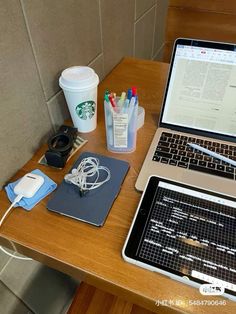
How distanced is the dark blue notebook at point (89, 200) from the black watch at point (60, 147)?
0.07m

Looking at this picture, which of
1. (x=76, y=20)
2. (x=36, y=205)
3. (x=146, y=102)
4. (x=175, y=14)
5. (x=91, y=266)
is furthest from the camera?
(x=175, y=14)

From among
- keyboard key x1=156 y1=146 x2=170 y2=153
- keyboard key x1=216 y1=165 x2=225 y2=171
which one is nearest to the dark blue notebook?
keyboard key x1=156 y1=146 x2=170 y2=153

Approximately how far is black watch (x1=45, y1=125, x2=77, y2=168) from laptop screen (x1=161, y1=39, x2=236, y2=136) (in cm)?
27

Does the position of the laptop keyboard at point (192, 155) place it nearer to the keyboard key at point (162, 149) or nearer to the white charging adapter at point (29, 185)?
the keyboard key at point (162, 149)

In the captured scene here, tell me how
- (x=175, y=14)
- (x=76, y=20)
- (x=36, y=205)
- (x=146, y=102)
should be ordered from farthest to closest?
(x=175, y=14) → (x=146, y=102) → (x=76, y=20) → (x=36, y=205)

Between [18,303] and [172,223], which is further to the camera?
[18,303]

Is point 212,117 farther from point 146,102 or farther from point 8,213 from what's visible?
point 8,213

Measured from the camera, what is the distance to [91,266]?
1.58 ft

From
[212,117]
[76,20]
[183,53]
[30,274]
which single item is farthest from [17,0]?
[30,274]

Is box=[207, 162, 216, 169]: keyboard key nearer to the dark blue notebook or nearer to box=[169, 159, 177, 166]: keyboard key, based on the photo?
box=[169, 159, 177, 166]: keyboard key

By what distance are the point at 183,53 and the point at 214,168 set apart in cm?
29

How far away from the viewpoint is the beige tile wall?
554 millimetres

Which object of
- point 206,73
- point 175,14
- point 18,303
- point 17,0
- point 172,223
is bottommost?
point 18,303

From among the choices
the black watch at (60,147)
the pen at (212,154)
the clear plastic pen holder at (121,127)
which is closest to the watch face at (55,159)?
the black watch at (60,147)
